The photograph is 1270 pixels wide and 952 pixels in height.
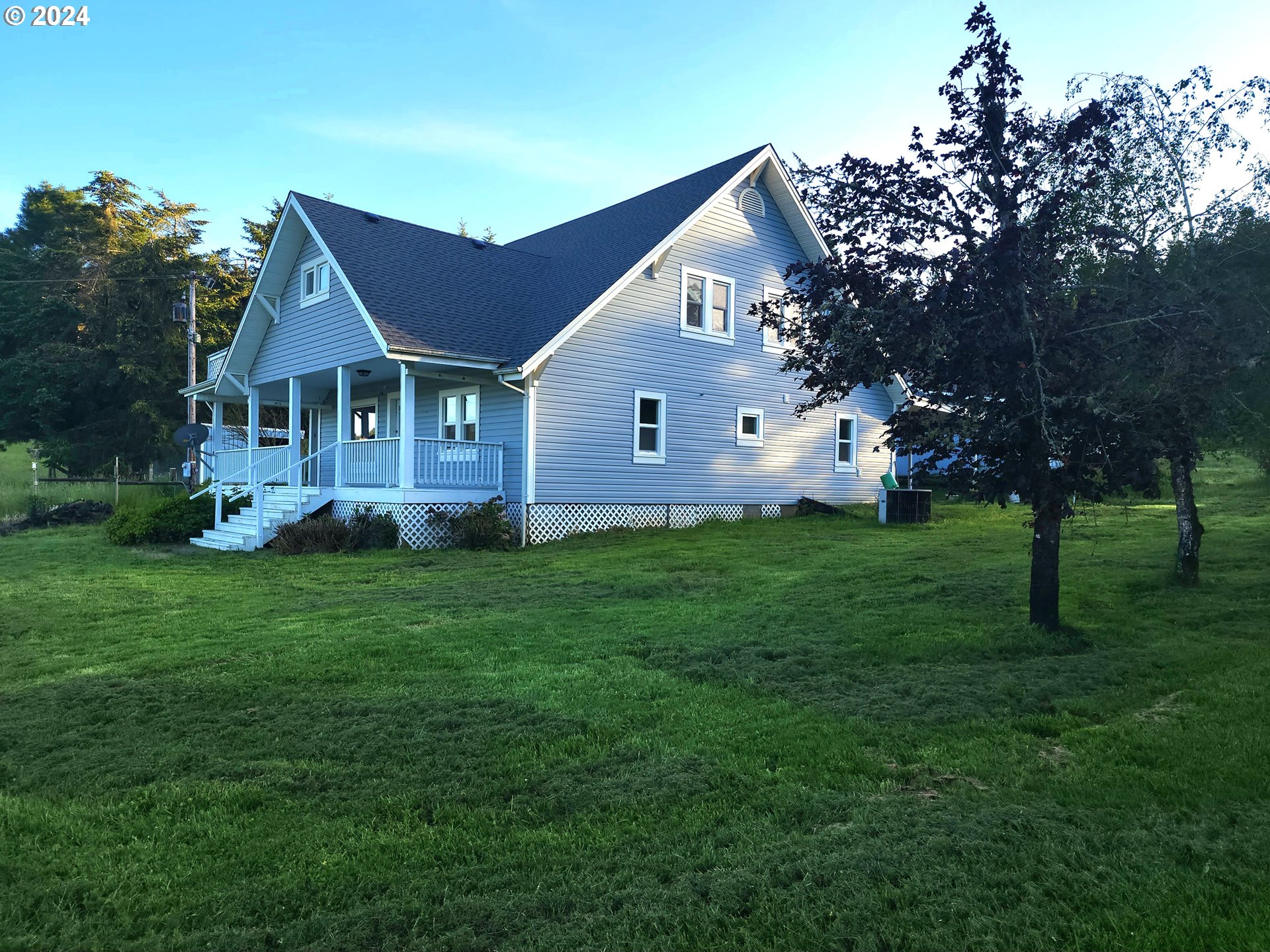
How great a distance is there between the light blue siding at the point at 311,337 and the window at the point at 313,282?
0.48ft

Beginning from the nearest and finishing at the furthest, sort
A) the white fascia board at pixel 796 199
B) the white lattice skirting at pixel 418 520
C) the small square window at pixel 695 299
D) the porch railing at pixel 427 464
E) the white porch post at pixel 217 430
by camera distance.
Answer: the white lattice skirting at pixel 418 520
the porch railing at pixel 427 464
the small square window at pixel 695 299
the white fascia board at pixel 796 199
the white porch post at pixel 217 430

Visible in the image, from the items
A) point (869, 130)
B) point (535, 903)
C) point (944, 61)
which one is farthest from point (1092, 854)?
point (869, 130)

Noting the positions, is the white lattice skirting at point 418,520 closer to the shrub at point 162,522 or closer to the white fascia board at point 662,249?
the white fascia board at point 662,249

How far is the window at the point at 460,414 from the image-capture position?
18.8m

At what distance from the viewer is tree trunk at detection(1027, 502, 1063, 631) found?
24.7 ft

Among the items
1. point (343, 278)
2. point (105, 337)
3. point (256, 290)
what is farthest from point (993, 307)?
point (105, 337)

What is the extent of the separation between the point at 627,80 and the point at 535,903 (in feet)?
61.3

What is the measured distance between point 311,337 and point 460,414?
4250mm

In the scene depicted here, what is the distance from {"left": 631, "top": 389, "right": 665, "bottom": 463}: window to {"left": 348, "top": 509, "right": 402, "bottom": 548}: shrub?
5.78 m

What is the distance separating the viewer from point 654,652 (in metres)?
6.90

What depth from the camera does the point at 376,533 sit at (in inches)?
623

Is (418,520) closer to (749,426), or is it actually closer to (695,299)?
(695,299)

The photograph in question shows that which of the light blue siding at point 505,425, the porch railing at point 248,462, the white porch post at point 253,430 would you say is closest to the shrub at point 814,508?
the light blue siding at point 505,425

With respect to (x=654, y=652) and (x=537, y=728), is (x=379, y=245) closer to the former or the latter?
(x=654, y=652)
